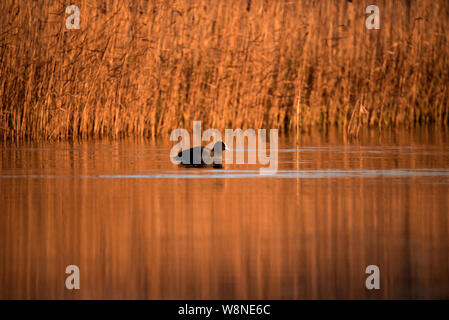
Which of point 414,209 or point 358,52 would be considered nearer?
point 414,209

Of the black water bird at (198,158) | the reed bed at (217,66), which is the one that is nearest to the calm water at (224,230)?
the black water bird at (198,158)

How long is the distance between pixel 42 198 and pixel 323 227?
2.17 metres

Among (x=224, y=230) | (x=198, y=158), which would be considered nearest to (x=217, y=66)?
(x=198, y=158)

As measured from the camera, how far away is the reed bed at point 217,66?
11.5m

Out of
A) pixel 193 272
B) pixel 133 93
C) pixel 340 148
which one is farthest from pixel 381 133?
pixel 193 272

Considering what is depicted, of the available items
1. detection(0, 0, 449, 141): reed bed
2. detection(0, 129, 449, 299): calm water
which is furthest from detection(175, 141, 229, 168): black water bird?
detection(0, 0, 449, 141): reed bed

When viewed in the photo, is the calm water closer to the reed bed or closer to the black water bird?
the black water bird

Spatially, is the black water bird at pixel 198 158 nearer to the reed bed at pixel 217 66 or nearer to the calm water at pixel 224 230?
the calm water at pixel 224 230

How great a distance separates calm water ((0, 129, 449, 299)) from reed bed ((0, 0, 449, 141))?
356cm

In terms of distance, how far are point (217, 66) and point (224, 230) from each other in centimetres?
834

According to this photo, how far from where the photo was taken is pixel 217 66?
41.9 ft

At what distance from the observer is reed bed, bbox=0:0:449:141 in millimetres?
11531
